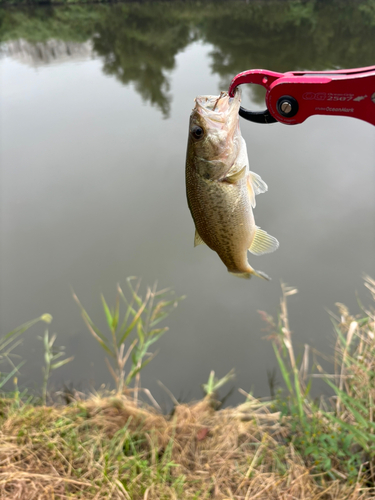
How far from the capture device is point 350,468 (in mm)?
2213

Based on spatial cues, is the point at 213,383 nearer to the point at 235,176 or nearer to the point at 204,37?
the point at 235,176

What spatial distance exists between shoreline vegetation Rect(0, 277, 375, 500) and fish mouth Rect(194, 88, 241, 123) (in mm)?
1721

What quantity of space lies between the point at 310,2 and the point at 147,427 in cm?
2340

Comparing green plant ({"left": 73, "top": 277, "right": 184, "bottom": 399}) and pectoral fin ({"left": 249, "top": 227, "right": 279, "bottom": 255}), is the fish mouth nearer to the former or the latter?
pectoral fin ({"left": 249, "top": 227, "right": 279, "bottom": 255})

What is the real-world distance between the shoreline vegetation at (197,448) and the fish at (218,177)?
4.46ft

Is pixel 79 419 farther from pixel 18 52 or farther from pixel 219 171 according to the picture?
pixel 18 52

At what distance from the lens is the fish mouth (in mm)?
1355

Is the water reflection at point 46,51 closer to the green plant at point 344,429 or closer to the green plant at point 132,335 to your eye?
the green plant at point 132,335

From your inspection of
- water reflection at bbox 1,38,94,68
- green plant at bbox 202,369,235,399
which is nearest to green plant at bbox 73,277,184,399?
green plant at bbox 202,369,235,399

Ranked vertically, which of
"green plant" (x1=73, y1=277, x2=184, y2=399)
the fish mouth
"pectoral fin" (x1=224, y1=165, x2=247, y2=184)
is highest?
the fish mouth

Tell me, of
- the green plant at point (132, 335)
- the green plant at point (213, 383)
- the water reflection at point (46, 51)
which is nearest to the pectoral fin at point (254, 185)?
the green plant at point (132, 335)

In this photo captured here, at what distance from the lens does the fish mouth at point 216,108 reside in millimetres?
1355

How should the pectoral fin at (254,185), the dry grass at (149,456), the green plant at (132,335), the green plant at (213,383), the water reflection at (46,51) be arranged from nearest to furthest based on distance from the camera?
the pectoral fin at (254,185)
the dry grass at (149,456)
the green plant at (132,335)
the green plant at (213,383)
the water reflection at (46,51)

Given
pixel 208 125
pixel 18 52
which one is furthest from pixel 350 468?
pixel 18 52
